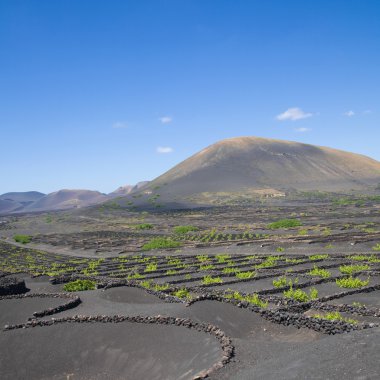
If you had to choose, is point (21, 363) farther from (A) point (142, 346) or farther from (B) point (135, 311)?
(B) point (135, 311)

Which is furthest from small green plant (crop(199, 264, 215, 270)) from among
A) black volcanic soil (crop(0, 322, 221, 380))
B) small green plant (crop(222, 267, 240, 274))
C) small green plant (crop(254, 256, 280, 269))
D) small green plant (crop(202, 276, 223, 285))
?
black volcanic soil (crop(0, 322, 221, 380))

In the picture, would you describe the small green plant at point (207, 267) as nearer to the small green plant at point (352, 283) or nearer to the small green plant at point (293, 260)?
the small green plant at point (293, 260)

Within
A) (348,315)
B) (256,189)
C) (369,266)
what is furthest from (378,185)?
(348,315)

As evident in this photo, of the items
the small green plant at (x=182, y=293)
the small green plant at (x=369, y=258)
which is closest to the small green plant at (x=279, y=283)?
the small green plant at (x=182, y=293)

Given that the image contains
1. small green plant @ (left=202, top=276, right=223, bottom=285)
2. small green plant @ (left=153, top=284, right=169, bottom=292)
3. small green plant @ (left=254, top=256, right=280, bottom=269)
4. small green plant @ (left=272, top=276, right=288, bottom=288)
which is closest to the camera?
small green plant @ (left=272, top=276, right=288, bottom=288)

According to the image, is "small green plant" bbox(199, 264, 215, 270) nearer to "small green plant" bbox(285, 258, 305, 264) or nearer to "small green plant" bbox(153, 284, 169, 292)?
"small green plant" bbox(285, 258, 305, 264)

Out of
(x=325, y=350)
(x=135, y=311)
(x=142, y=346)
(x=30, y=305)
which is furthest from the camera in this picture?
(x=30, y=305)

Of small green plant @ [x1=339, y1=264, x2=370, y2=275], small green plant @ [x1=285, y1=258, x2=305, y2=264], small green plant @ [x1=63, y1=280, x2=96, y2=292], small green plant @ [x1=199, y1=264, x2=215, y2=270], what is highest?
small green plant @ [x1=63, y1=280, x2=96, y2=292]

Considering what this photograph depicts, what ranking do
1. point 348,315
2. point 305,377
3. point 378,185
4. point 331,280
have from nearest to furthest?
point 305,377
point 348,315
point 331,280
point 378,185
